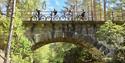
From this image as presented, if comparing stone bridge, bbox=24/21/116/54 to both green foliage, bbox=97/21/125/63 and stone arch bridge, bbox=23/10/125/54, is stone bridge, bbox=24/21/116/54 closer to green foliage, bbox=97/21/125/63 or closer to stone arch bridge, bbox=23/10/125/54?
stone arch bridge, bbox=23/10/125/54

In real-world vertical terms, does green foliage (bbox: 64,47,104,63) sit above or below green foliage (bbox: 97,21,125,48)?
below

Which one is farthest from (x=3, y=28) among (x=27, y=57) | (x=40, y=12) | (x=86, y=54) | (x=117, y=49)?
(x=86, y=54)

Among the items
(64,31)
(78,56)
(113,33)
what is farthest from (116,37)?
(78,56)

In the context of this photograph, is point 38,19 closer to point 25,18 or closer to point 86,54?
point 25,18

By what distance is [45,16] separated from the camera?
19031 mm

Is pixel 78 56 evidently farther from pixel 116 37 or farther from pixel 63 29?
pixel 116 37

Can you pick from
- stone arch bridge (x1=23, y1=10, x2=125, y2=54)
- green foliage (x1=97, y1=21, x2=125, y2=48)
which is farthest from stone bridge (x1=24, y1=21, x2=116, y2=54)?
green foliage (x1=97, y1=21, x2=125, y2=48)

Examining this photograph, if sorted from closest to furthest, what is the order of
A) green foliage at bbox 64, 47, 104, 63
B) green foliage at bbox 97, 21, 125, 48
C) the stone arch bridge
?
green foliage at bbox 97, 21, 125, 48 → the stone arch bridge → green foliage at bbox 64, 47, 104, 63

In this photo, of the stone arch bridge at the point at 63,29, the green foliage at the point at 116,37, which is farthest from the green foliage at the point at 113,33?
the stone arch bridge at the point at 63,29

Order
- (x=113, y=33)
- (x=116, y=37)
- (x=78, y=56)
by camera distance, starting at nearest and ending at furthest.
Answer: (x=113, y=33) < (x=116, y=37) < (x=78, y=56)

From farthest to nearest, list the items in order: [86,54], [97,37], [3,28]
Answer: [86,54] < [97,37] < [3,28]

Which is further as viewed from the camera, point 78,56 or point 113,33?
point 78,56

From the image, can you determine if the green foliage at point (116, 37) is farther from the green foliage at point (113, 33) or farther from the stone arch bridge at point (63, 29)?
the stone arch bridge at point (63, 29)

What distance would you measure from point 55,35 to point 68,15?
1.46m
